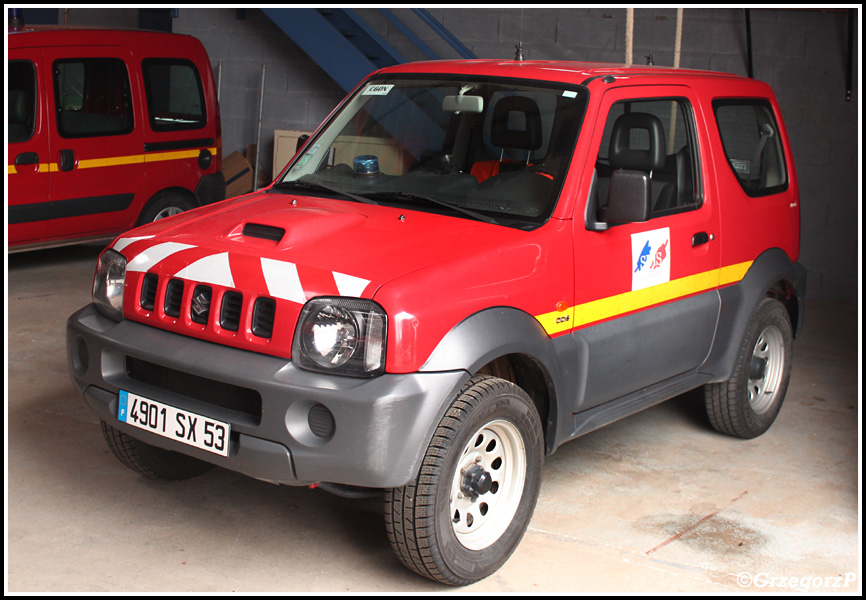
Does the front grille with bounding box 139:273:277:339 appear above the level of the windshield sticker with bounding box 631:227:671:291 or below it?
below

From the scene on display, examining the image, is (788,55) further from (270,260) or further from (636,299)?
(270,260)

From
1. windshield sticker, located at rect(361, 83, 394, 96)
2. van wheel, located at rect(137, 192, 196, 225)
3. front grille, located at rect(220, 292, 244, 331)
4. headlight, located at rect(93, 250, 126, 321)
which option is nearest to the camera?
front grille, located at rect(220, 292, 244, 331)

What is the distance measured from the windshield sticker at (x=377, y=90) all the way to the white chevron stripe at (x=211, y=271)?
1320 mm

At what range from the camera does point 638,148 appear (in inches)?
152

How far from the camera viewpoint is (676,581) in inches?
127

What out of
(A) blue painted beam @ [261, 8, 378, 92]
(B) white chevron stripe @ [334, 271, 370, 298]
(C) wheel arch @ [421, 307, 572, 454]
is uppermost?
(A) blue painted beam @ [261, 8, 378, 92]

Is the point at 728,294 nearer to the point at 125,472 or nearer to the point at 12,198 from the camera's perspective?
the point at 125,472

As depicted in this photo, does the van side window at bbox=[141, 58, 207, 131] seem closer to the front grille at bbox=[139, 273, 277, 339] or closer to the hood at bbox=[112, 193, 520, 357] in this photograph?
the hood at bbox=[112, 193, 520, 357]

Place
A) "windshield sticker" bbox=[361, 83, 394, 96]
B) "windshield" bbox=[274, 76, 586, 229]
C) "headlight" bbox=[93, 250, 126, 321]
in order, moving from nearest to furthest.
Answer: "headlight" bbox=[93, 250, 126, 321]
"windshield" bbox=[274, 76, 586, 229]
"windshield sticker" bbox=[361, 83, 394, 96]

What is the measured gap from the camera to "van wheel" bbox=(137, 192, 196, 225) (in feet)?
25.0

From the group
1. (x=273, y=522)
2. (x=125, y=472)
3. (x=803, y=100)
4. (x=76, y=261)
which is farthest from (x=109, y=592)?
(x=803, y=100)

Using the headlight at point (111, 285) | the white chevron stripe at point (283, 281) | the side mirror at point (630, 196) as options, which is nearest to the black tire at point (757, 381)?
the side mirror at point (630, 196)

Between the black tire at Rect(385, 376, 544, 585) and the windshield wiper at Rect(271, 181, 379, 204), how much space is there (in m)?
0.93

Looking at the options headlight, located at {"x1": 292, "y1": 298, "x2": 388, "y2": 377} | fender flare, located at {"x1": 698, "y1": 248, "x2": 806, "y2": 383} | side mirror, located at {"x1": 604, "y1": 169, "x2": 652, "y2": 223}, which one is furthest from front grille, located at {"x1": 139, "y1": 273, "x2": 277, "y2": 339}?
fender flare, located at {"x1": 698, "y1": 248, "x2": 806, "y2": 383}
